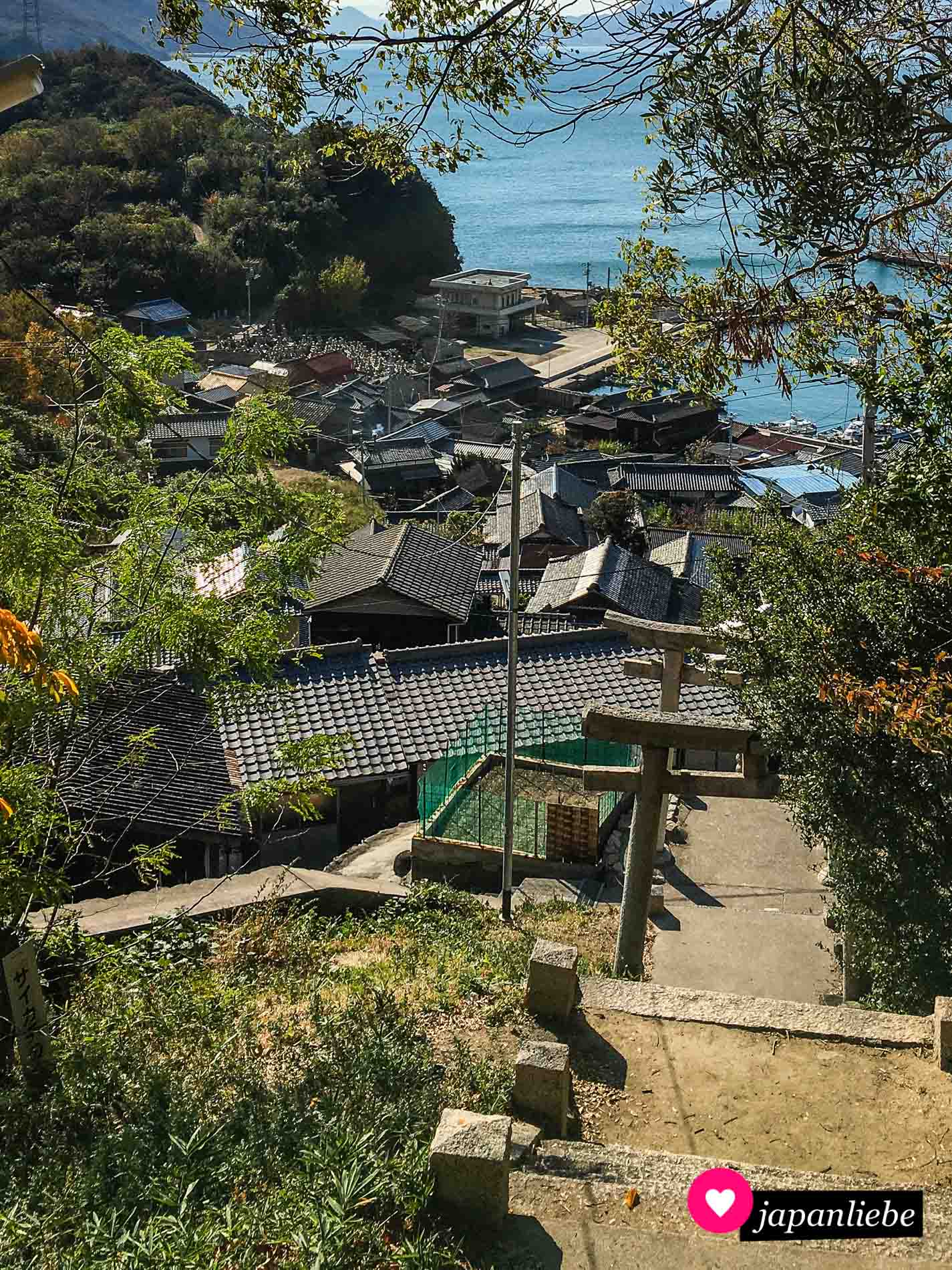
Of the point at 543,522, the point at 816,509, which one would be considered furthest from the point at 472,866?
the point at 816,509

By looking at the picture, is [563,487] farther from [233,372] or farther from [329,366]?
[233,372]

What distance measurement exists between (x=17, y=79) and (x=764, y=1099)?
5874 mm

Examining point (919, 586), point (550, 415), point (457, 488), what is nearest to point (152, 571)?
point (919, 586)

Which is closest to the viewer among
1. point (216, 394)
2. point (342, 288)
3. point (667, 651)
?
point (667, 651)

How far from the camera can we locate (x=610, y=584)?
2534cm

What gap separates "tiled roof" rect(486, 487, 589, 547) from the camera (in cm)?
3312

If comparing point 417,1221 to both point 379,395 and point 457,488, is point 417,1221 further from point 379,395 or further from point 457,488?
point 379,395

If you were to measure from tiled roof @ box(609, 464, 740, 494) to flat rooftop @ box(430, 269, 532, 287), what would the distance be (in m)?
32.8

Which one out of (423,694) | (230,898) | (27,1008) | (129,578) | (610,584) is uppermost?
(129,578)

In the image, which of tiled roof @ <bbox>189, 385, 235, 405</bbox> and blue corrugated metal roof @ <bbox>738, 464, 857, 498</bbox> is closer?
blue corrugated metal roof @ <bbox>738, 464, 857, 498</bbox>

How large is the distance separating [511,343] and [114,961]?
64.6 metres

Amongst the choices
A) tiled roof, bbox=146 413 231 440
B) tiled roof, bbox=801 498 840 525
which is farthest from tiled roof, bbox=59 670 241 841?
tiled roof, bbox=146 413 231 440

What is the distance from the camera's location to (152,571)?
23.1 ft

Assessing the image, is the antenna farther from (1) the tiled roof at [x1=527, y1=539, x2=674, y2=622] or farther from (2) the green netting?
(2) the green netting
